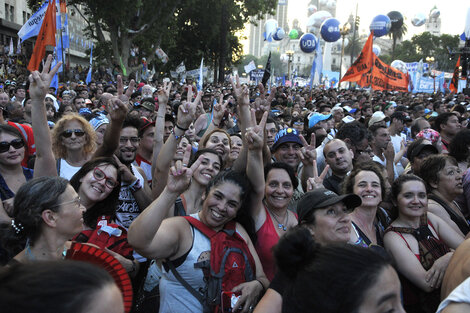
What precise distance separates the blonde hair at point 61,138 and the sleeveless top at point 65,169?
113 millimetres

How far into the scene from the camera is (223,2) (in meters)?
26.8

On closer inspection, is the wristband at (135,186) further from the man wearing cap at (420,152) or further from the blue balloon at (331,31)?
the blue balloon at (331,31)

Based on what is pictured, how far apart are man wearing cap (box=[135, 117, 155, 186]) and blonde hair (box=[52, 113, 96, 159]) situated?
605 mm

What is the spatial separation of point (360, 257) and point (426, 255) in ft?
5.26

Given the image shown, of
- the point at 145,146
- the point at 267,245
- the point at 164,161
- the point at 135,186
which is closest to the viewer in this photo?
the point at 267,245

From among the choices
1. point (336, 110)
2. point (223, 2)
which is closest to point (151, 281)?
point (336, 110)

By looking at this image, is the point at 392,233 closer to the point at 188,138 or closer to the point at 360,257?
the point at 360,257

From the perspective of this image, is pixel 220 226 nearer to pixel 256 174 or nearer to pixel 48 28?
pixel 256 174

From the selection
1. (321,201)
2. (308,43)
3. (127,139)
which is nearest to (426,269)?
(321,201)

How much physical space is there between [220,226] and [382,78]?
52.0ft

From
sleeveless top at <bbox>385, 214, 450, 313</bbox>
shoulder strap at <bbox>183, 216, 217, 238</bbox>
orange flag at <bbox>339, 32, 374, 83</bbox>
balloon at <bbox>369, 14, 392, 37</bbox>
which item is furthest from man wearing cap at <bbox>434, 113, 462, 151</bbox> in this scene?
balloon at <bbox>369, 14, 392, 37</bbox>

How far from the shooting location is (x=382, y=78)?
17.2m

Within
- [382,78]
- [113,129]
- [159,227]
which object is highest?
[382,78]

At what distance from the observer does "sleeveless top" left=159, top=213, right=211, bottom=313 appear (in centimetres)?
259
